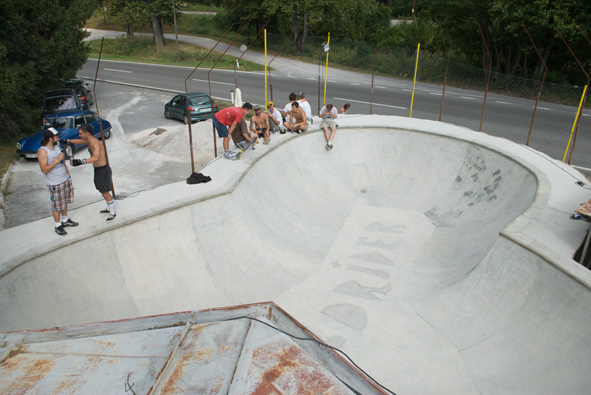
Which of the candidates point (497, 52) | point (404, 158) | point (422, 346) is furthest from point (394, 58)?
point (422, 346)

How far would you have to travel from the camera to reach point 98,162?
695cm

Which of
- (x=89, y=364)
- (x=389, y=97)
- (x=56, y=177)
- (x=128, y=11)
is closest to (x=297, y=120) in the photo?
(x=56, y=177)

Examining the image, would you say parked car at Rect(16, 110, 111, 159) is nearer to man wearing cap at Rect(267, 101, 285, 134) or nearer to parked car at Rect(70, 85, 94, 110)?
parked car at Rect(70, 85, 94, 110)

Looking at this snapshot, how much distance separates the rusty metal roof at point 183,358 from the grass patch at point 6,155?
10561mm

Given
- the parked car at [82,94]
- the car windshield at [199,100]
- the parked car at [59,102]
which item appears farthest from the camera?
the parked car at [82,94]

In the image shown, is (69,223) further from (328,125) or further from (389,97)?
(389,97)

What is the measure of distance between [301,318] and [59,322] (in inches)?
139

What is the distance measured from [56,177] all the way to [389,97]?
18626 millimetres

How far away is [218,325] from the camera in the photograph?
418 centimetres

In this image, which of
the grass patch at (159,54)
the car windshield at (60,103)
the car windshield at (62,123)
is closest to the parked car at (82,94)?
the car windshield at (60,103)

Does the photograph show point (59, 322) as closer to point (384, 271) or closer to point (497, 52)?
point (384, 271)

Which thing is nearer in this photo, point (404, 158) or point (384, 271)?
point (384, 271)

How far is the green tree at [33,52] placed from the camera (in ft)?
49.6

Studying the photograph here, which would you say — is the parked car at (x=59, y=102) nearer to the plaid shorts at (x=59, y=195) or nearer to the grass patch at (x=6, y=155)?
the grass patch at (x=6, y=155)
